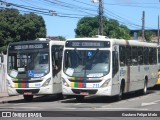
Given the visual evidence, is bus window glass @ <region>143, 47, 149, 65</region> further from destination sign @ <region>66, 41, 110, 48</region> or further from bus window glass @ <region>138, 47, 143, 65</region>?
destination sign @ <region>66, 41, 110, 48</region>

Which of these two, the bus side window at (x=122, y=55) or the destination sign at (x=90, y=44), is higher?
the destination sign at (x=90, y=44)

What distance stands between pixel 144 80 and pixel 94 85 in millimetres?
7091

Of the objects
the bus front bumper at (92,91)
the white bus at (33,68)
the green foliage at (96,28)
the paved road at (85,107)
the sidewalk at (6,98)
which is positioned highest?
the green foliage at (96,28)

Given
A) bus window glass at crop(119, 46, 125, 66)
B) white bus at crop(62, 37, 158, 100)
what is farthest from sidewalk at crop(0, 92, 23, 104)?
bus window glass at crop(119, 46, 125, 66)

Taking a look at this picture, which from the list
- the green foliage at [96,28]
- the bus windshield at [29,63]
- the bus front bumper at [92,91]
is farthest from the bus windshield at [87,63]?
the green foliage at [96,28]

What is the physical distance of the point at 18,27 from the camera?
60.1 m

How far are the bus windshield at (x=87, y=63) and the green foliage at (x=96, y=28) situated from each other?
167ft

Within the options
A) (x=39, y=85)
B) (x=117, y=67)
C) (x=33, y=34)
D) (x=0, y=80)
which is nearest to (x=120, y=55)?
(x=117, y=67)

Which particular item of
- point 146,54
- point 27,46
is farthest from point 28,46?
point 146,54

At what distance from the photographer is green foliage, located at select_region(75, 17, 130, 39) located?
73.4m

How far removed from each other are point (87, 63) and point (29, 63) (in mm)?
2945

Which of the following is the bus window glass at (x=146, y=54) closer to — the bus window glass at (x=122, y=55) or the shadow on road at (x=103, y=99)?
the shadow on road at (x=103, y=99)

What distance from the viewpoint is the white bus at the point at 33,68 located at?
22.0 metres

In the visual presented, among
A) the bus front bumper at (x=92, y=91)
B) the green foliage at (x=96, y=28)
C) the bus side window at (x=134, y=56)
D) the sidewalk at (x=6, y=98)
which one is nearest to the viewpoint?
the bus front bumper at (x=92, y=91)
